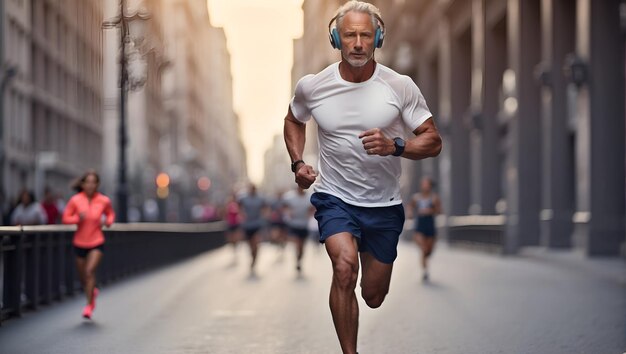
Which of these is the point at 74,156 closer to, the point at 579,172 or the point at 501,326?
the point at 579,172

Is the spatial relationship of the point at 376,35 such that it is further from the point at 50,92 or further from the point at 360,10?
the point at 50,92

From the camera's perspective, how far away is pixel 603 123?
22.8m

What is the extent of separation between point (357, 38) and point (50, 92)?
4787 centimetres

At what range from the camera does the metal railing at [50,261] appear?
1266 cm

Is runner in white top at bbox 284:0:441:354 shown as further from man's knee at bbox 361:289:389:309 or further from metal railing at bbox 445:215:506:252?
metal railing at bbox 445:215:506:252

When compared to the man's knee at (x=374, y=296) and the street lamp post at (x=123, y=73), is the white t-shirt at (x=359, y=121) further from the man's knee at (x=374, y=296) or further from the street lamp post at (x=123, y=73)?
the street lamp post at (x=123, y=73)

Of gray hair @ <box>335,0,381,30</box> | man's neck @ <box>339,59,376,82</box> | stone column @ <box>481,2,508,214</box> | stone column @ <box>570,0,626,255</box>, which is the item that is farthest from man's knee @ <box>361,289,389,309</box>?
stone column @ <box>481,2,508,214</box>

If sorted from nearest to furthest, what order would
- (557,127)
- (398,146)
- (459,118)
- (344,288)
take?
(398,146) → (344,288) → (557,127) → (459,118)

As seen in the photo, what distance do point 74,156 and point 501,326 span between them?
1935 inches

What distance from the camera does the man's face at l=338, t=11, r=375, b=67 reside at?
22.3ft

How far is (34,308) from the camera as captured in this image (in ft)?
45.5

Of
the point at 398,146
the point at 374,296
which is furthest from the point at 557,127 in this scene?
the point at 398,146

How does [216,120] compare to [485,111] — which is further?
[216,120]

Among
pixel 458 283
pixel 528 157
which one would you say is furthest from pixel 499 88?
pixel 458 283
